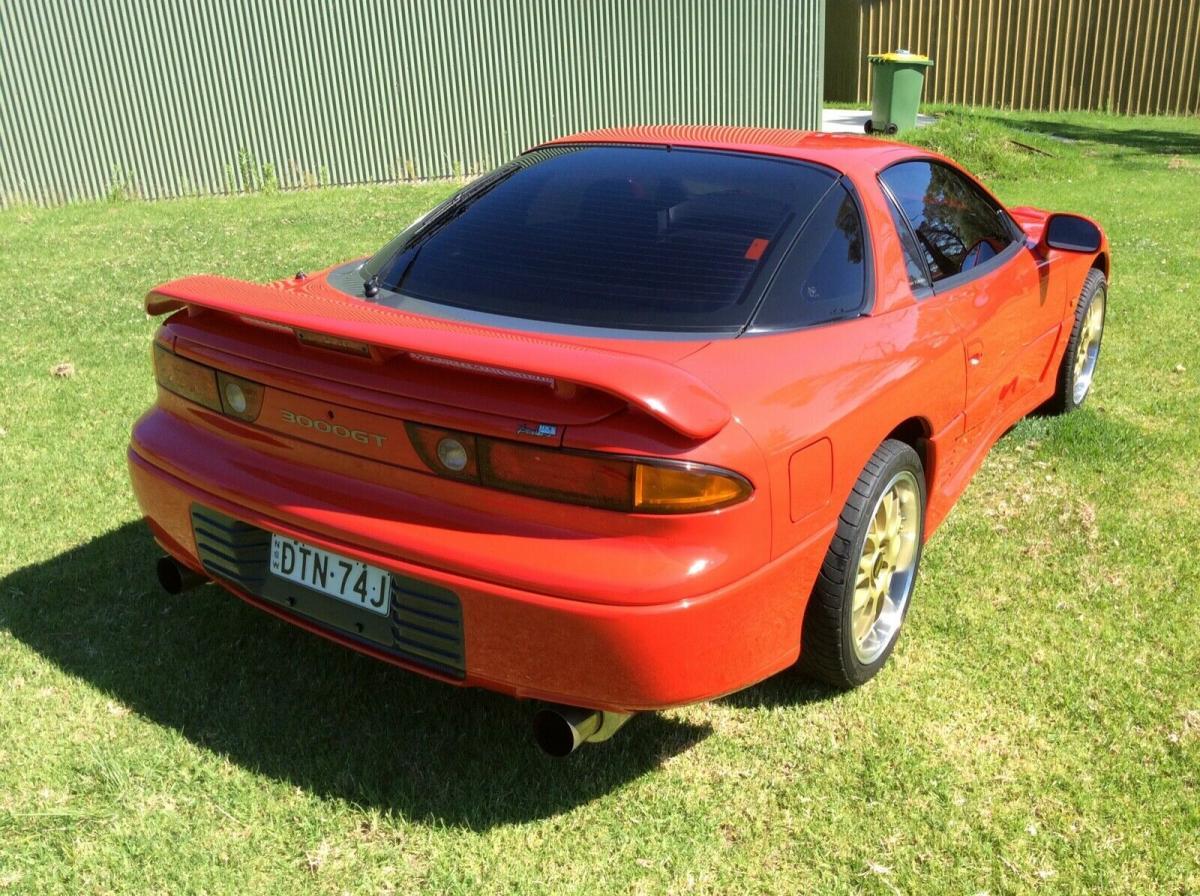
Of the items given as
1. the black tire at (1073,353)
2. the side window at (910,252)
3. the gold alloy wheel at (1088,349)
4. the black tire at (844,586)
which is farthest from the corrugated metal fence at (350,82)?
the black tire at (844,586)

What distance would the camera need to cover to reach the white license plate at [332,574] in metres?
2.35

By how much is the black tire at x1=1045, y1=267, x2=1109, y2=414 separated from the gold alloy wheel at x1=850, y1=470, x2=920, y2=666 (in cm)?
204

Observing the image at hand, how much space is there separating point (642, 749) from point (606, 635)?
721 millimetres

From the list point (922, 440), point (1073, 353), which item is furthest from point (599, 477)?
point (1073, 353)

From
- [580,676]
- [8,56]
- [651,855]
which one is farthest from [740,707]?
[8,56]

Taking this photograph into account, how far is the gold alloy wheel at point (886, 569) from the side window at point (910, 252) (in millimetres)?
599

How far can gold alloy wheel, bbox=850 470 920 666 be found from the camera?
284 cm

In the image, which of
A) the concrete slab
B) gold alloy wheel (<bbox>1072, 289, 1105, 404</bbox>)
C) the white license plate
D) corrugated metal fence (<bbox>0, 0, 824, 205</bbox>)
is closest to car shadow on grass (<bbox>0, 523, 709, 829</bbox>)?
the white license plate

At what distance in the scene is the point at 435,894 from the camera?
223 centimetres

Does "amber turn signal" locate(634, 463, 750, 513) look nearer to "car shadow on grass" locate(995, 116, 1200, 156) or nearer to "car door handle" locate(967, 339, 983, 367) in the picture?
"car door handle" locate(967, 339, 983, 367)

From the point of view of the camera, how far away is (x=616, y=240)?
109 inches

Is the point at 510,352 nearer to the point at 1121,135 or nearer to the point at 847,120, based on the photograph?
the point at 847,120

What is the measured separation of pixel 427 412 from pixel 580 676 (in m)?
0.64

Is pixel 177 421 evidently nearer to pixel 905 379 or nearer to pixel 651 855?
pixel 651 855
